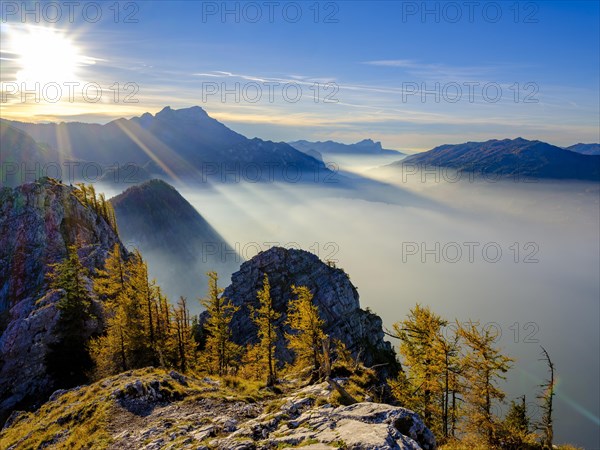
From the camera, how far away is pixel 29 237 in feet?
267

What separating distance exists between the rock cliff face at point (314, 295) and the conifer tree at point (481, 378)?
210 feet

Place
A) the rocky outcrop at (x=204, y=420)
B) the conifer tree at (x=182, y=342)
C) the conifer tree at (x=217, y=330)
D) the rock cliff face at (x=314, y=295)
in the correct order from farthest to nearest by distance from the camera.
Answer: the rock cliff face at (x=314, y=295)
the conifer tree at (x=217, y=330)
the conifer tree at (x=182, y=342)
the rocky outcrop at (x=204, y=420)

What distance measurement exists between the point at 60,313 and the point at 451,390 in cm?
4891

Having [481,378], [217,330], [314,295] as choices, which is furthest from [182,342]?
[314,295]

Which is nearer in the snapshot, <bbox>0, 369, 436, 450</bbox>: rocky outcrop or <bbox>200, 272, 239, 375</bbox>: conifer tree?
<bbox>0, 369, 436, 450</bbox>: rocky outcrop

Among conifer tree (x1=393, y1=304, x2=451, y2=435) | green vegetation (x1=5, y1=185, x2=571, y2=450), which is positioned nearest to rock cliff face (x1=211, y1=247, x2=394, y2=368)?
green vegetation (x1=5, y1=185, x2=571, y2=450)

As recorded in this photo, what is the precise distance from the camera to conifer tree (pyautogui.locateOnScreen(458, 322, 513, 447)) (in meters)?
30.0

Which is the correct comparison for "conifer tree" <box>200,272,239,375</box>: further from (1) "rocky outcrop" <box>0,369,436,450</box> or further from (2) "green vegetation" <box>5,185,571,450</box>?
(1) "rocky outcrop" <box>0,369,436,450</box>

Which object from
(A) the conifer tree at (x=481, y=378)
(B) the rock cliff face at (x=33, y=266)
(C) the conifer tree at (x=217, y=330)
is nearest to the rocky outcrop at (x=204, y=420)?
(B) the rock cliff face at (x=33, y=266)

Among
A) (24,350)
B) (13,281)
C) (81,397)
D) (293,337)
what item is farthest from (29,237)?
(293,337)

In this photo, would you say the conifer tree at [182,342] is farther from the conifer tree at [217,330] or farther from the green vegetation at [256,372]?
the conifer tree at [217,330]

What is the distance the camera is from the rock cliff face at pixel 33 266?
43.6 m

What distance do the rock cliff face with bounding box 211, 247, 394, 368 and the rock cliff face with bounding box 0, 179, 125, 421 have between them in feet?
133

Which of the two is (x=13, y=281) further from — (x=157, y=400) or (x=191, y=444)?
(x=191, y=444)
